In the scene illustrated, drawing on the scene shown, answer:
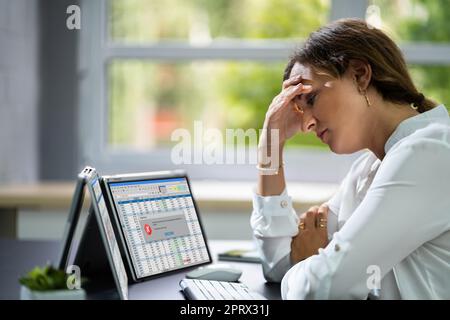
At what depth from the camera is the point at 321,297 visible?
1100 mm

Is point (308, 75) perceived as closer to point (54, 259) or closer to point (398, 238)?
point (398, 238)

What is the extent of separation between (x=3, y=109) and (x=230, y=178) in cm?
109

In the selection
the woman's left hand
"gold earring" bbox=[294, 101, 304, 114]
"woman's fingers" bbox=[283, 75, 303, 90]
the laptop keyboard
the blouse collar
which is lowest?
the laptop keyboard

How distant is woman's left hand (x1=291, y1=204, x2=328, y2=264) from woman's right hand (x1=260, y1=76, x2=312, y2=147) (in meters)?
0.23

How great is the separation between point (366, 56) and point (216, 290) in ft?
1.90

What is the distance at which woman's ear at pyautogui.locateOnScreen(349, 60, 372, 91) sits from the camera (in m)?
1.31

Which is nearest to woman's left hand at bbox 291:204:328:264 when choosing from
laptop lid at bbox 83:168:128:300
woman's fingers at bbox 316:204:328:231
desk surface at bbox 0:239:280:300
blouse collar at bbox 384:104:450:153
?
woman's fingers at bbox 316:204:328:231

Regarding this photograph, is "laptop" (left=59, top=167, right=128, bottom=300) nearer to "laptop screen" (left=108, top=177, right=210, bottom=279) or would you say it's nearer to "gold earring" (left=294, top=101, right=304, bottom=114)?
"laptop screen" (left=108, top=177, right=210, bottom=279)

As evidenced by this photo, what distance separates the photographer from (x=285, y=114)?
1.54 m

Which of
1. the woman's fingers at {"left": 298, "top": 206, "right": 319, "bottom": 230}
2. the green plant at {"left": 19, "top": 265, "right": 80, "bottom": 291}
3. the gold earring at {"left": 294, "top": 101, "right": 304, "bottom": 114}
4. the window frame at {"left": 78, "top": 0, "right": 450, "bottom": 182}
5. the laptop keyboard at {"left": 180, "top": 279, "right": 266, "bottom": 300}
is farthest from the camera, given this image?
the window frame at {"left": 78, "top": 0, "right": 450, "bottom": 182}

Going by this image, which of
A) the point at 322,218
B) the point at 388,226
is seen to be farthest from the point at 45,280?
the point at 322,218

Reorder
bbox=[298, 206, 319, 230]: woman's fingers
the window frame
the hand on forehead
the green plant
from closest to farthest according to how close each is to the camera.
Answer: the green plant
the hand on forehead
bbox=[298, 206, 319, 230]: woman's fingers
the window frame

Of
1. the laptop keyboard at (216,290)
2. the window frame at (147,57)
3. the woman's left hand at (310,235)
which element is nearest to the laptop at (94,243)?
the laptop keyboard at (216,290)

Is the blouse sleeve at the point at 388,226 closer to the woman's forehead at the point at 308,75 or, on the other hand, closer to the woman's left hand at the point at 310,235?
the woman's forehead at the point at 308,75
